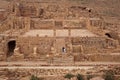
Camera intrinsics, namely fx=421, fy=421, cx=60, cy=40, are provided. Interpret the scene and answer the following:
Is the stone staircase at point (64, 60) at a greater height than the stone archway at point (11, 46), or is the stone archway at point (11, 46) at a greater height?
the stone archway at point (11, 46)

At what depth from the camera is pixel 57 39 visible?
42.2 metres

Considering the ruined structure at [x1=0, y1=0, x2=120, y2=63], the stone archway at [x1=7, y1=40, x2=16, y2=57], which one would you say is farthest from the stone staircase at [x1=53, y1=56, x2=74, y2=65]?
the stone archway at [x1=7, y1=40, x2=16, y2=57]

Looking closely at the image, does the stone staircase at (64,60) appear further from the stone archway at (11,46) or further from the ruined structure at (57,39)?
the stone archway at (11,46)

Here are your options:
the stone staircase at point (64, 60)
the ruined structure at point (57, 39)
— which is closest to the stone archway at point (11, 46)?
the ruined structure at point (57, 39)

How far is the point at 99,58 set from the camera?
131 ft

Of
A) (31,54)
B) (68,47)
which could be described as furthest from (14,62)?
(68,47)

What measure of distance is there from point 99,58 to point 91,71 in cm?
346

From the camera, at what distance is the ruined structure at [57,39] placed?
131 feet

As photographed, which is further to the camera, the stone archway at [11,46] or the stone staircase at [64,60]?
the stone archway at [11,46]

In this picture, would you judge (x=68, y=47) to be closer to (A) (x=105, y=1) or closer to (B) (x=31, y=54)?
(B) (x=31, y=54)

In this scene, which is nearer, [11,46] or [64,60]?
[64,60]

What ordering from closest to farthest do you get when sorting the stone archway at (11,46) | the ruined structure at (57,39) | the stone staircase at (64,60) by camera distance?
the stone staircase at (64,60) < the ruined structure at (57,39) < the stone archway at (11,46)

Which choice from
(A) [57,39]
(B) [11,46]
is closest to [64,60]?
(A) [57,39]

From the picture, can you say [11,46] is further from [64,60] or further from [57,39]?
[64,60]
